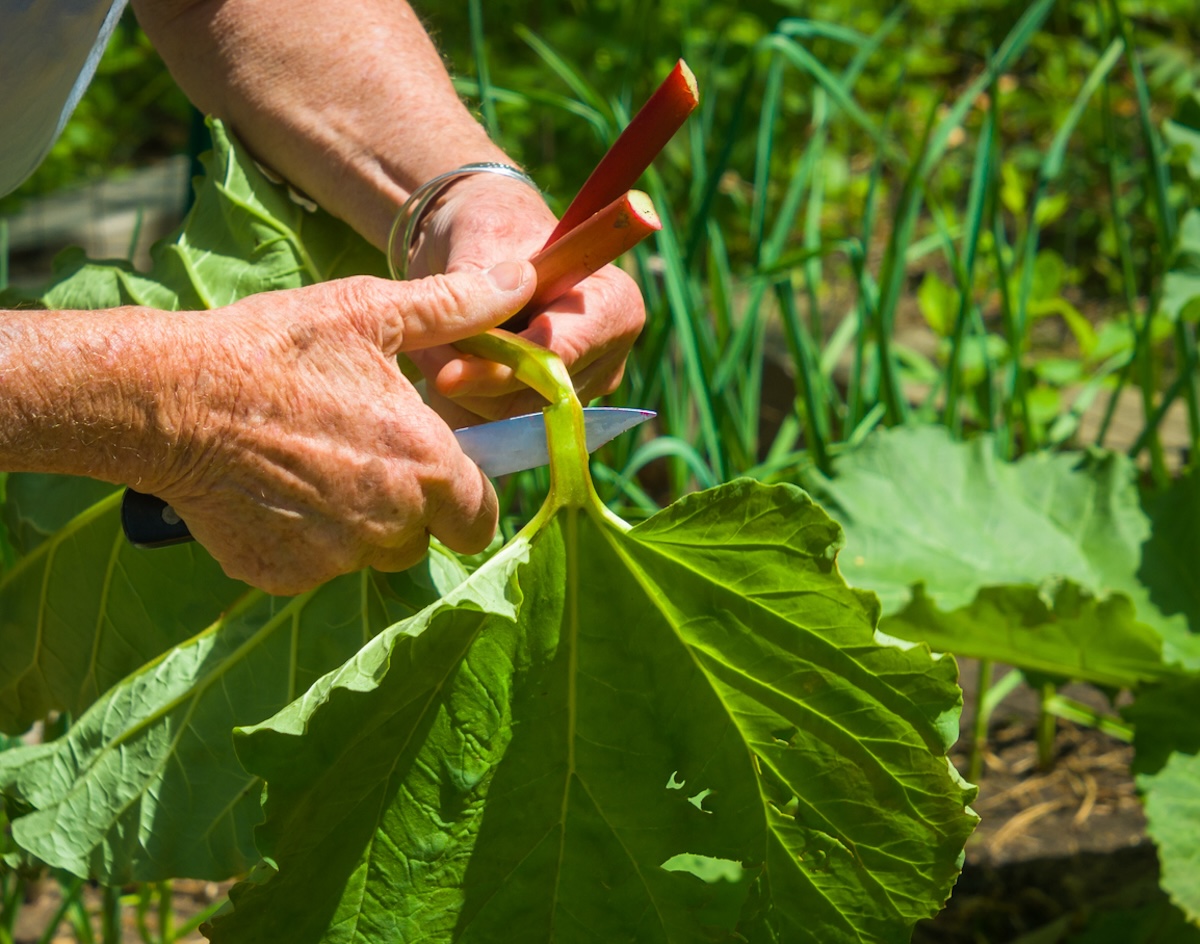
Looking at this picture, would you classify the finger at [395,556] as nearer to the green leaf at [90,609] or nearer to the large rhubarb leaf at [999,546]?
the green leaf at [90,609]

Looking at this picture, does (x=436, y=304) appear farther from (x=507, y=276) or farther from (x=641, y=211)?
(x=641, y=211)

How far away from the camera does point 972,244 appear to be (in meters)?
1.99

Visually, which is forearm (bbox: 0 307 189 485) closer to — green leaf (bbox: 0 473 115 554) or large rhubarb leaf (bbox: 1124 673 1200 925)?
green leaf (bbox: 0 473 115 554)

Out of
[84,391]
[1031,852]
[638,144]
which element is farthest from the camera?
[1031,852]

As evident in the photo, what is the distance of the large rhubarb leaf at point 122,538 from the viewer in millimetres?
1258

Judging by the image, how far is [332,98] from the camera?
1337 mm

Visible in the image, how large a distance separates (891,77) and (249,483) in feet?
11.1

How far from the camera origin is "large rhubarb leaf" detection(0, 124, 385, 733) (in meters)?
1.26

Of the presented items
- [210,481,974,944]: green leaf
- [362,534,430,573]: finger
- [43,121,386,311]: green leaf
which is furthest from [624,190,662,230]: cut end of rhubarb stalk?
[43,121,386,311]: green leaf

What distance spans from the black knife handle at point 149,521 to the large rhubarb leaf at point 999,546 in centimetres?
90

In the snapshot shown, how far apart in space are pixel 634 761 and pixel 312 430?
0.40 metres

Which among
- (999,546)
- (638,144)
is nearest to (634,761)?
(638,144)

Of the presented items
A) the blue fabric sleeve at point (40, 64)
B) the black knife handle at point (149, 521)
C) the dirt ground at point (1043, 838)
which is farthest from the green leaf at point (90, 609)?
the dirt ground at point (1043, 838)

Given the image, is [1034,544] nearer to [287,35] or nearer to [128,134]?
[287,35]
